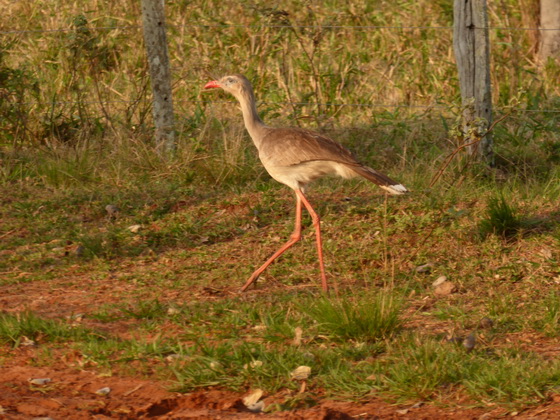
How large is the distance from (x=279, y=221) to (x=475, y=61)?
195 cm

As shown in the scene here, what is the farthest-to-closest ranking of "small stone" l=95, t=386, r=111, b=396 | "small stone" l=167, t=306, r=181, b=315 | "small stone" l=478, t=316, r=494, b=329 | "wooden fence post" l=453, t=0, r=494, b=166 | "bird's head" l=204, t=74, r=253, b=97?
"wooden fence post" l=453, t=0, r=494, b=166 < "bird's head" l=204, t=74, r=253, b=97 < "small stone" l=167, t=306, r=181, b=315 < "small stone" l=478, t=316, r=494, b=329 < "small stone" l=95, t=386, r=111, b=396

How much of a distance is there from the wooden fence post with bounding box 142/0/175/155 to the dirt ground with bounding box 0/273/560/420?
129 inches

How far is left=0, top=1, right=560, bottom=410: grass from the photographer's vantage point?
3904 millimetres

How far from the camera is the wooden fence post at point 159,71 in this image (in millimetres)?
7051

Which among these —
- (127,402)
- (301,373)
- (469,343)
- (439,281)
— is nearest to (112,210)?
(439,281)

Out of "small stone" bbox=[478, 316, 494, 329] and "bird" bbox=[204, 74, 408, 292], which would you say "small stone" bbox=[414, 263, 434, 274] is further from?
"small stone" bbox=[478, 316, 494, 329]

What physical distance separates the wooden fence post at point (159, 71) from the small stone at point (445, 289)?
9.52 feet

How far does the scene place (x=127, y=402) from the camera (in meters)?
3.59

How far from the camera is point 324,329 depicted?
4105 mm

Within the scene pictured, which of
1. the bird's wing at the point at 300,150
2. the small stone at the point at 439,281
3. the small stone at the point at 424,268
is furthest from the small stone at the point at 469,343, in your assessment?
the bird's wing at the point at 300,150

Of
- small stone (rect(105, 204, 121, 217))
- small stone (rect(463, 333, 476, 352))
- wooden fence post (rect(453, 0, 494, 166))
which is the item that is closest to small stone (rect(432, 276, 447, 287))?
small stone (rect(463, 333, 476, 352))

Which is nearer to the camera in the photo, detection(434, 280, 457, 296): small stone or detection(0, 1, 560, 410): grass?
detection(0, 1, 560, 410): grass

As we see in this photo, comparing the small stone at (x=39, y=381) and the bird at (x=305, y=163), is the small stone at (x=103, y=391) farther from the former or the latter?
the bird at (x=305, y=163)

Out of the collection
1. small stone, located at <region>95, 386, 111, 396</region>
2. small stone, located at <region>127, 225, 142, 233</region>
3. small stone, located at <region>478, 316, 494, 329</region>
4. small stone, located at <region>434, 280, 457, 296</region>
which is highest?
small stone, located at <region>127, 225, 142, 233</region>
